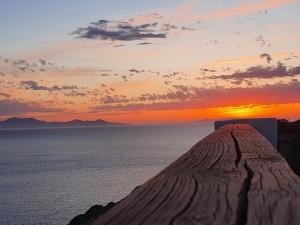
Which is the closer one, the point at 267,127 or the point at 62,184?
the point at 267,127

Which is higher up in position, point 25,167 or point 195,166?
point 195,166

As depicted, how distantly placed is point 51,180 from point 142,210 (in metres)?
117

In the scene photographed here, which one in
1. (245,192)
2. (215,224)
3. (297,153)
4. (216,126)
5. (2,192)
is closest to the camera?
(215,224)

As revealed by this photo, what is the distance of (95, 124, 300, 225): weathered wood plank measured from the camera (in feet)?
5.73

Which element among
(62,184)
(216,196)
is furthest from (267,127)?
(62,184)

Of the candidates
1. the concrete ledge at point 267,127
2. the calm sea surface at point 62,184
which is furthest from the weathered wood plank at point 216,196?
the calm sea surface at point 62,184

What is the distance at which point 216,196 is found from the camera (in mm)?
2121

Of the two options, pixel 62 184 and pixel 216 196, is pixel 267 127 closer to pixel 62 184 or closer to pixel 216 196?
pixel 216 196

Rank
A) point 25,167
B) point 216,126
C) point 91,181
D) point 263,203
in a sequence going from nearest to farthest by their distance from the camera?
point 263,203
point 216,126
point 91,181
point 25,167

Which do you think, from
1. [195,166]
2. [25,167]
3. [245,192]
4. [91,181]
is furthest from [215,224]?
[25,167]

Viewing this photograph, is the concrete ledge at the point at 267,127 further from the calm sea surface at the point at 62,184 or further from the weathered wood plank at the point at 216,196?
the calm sea surface at the point at 62,184

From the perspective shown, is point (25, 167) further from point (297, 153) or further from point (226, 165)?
point (226, 165)

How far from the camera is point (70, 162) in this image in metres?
157

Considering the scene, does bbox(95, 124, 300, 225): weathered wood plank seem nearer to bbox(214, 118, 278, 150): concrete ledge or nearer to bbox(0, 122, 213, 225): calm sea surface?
bbox(214, 118, 278, 150): concrete ledge
